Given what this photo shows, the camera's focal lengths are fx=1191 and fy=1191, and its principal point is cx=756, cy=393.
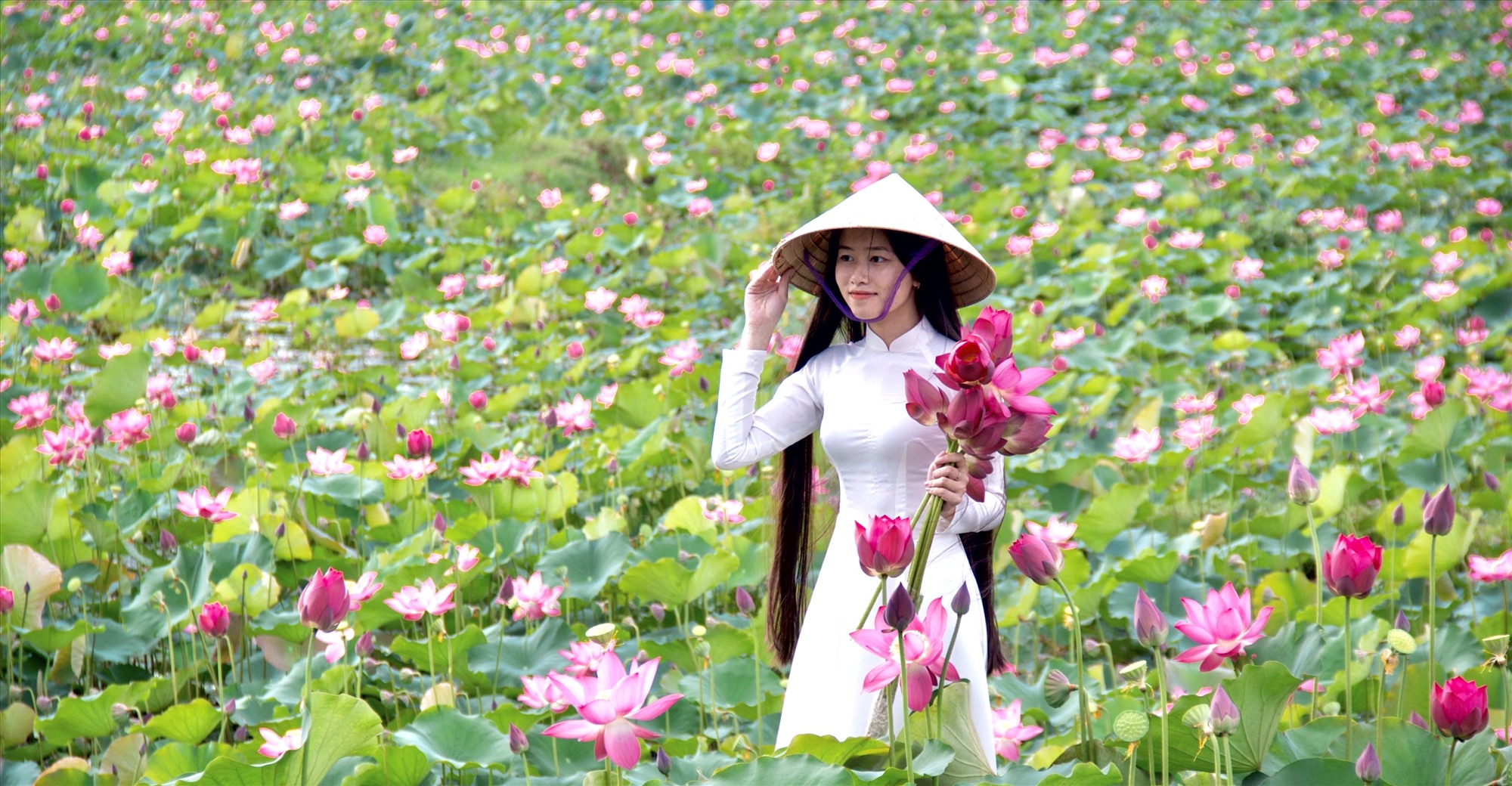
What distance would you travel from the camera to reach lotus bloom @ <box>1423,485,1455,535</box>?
1.53 meters

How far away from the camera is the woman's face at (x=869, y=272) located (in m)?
1.78

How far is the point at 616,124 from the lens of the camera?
693 cm

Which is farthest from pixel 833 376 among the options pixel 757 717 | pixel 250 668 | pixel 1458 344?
pixel 1458 344

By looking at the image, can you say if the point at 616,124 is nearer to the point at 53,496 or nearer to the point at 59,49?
the point at 59,49

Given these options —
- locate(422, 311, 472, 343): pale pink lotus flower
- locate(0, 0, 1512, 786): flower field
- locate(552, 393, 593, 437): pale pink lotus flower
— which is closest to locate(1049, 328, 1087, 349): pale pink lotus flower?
locate(0, 0, 1512, 786): flower field

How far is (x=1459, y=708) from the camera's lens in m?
1.25

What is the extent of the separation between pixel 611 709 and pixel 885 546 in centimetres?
33

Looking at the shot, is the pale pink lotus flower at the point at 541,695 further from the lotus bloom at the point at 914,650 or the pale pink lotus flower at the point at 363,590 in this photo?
the lotus bloom at the point at 914,650

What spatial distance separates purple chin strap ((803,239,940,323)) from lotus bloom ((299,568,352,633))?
2.66 feet

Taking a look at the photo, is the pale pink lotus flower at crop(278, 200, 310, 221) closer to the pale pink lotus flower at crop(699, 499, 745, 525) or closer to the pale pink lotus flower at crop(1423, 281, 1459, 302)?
the pale pink lotus flower at crop(699, 499, 745, 525)

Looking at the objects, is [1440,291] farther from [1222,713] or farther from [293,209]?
[293,209]

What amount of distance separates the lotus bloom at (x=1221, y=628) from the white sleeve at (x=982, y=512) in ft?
1.19

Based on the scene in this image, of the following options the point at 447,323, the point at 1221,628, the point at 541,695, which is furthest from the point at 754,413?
the point at 447,323

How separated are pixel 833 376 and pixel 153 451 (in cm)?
237
